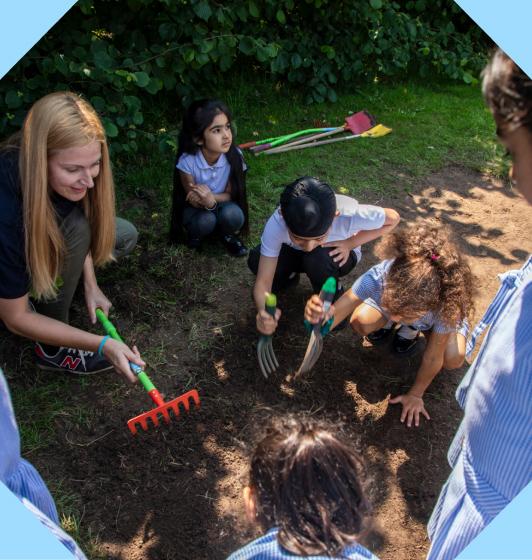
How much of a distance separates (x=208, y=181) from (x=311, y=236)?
42.3 inches

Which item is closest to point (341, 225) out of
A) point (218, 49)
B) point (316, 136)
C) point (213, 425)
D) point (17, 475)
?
point (213, 425)

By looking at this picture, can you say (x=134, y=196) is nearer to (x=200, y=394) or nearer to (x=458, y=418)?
(x=200, y=394)

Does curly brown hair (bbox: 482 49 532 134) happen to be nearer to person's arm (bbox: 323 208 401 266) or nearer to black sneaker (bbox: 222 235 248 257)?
person's arm (bbox: 323 208 401 266)

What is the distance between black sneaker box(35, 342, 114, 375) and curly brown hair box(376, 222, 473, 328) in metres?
1.26

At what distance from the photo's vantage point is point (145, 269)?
286 cm

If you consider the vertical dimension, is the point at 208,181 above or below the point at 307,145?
below

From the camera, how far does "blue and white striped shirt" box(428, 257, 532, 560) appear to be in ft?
3.48

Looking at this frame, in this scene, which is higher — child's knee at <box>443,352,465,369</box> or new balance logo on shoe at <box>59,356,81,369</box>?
child's knee at <box>443,352,465,369</box>

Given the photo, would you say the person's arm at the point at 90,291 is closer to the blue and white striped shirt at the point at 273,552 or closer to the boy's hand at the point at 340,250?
the boy's hand at the point at 340,250

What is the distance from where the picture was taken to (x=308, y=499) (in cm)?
99

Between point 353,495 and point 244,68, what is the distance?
3780 millimetres

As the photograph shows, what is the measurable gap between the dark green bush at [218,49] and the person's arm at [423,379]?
76.9 inches

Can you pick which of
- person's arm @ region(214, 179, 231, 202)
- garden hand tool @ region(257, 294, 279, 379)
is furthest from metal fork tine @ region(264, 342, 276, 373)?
person's arm @ region(214, 179, 231, 202)

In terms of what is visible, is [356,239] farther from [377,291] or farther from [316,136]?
[316,136]
